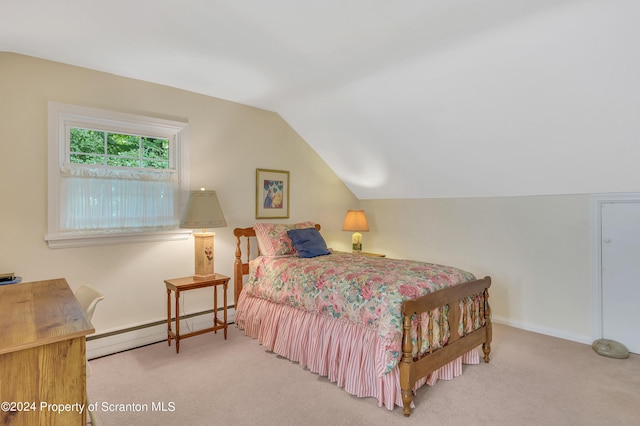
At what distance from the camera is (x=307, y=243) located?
11.8 feet

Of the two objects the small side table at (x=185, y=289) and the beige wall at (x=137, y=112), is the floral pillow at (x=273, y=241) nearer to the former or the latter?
the beige wall at (x=137, y=112)

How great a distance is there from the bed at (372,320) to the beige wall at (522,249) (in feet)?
3.57

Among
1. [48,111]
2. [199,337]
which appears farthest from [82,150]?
[199,337]

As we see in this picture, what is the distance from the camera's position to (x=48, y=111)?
2.75 metres

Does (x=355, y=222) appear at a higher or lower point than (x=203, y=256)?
higher

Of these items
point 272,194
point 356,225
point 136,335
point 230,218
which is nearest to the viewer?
point 136,335

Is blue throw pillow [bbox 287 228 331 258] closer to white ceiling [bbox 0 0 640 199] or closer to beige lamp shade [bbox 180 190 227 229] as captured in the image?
beige lamp shade [bbox 180 190 227 229]

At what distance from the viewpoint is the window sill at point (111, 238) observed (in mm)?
2803

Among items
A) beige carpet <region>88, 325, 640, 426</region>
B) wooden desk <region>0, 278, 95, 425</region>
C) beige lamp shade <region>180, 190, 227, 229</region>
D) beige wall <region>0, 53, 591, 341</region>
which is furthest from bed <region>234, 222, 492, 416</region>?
wooden desk <region>0, 278, 95, 425</region>

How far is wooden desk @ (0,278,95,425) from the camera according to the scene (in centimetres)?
117

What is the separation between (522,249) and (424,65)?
225cm

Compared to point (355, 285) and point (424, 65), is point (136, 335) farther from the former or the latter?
point (424, 65)

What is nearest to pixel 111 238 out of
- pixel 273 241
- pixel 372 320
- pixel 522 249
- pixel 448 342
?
pixel 273 241

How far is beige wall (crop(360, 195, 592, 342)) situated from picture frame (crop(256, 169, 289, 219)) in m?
1.72
